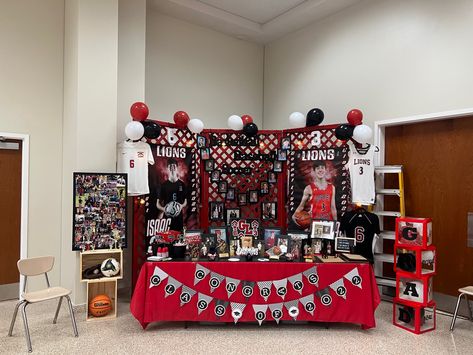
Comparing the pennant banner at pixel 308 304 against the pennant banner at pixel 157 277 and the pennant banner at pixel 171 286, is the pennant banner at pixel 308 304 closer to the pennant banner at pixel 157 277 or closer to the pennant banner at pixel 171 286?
the pennant banner at pixel 171 286

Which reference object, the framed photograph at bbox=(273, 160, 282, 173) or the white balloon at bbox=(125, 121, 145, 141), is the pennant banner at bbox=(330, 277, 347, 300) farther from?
the white balloon at bbox=(125, 121, 145, 141)

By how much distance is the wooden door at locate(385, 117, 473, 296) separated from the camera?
13.1 feet

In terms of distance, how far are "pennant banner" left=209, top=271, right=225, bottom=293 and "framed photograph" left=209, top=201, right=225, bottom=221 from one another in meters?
1.48

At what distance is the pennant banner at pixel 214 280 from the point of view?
3.44 metres

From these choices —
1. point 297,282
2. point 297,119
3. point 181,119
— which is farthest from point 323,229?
point 181,119

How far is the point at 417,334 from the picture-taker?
3432mm

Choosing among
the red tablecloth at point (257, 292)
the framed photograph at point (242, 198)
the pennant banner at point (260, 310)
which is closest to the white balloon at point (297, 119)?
the framed photograph at point (242, 198)

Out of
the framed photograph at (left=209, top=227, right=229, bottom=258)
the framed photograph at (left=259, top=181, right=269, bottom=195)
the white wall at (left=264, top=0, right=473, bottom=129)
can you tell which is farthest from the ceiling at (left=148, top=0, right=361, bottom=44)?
the framed photograph at (left=209, top=227, right=229, bottom=258)

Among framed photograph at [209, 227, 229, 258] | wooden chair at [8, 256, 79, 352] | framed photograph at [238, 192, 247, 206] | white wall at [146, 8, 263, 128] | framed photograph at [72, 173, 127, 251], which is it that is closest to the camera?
wooden chair at [8, 256, 79, 352]

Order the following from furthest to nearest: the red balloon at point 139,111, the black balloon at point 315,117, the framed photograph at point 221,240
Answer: the black balloon at point 315,117, the red balloon at point 139,111, the framed photograph at point 221,240

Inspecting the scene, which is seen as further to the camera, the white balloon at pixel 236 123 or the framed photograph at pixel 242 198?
the framed photograph at pixel 242 198

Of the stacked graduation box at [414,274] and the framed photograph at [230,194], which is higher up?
the framed photograph at [230,194]

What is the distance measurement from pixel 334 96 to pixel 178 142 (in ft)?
8.18

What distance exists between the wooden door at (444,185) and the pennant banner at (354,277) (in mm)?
1498
